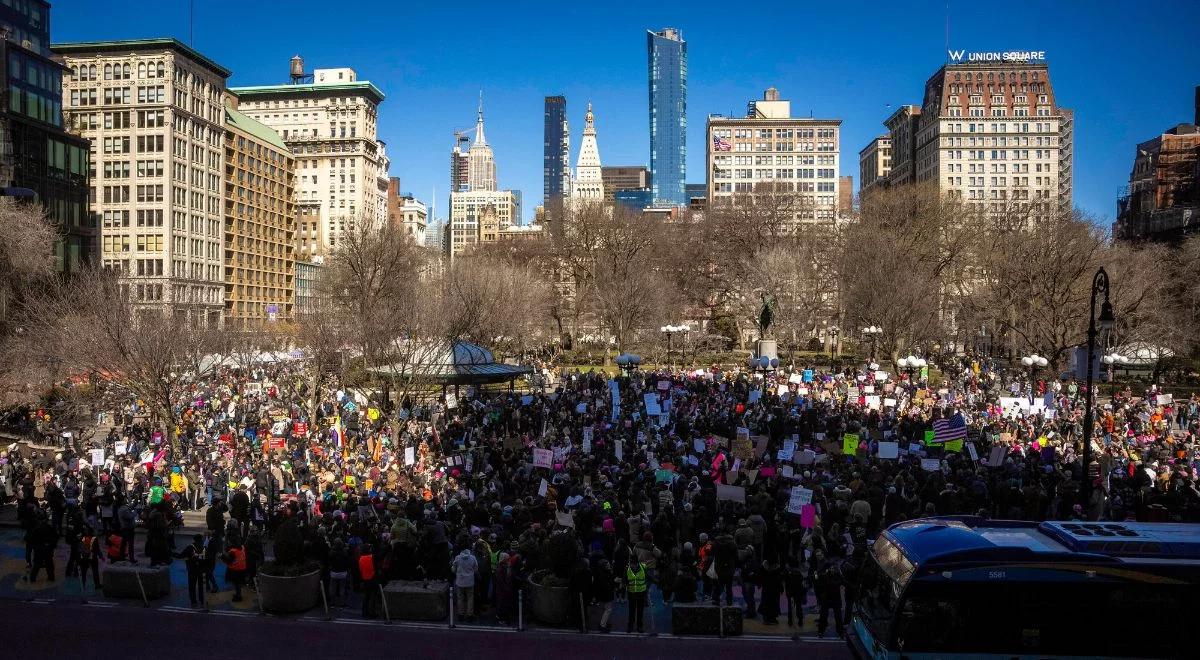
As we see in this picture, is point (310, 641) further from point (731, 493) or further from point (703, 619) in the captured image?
point (731, 493)

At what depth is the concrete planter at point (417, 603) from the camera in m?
13.9

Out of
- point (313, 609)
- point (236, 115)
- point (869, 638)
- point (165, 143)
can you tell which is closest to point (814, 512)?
point (869, 638)

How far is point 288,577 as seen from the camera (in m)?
14.1

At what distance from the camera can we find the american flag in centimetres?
2203

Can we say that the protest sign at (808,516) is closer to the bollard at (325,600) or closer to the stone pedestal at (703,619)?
the stone pedestal at (703,619)

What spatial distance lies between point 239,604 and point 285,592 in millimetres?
1304

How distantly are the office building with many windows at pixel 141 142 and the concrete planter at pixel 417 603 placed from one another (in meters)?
71.7

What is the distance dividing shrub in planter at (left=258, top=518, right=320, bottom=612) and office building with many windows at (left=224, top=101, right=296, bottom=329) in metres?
75.2

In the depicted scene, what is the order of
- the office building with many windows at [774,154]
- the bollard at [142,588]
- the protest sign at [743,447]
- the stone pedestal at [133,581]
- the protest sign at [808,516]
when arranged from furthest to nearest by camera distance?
the office building with many windows at [774,154]
the protest sign at [743,447]
the protest sign at [808,516]
the stone pedestal at [133,581]
the bollard at [142,588]

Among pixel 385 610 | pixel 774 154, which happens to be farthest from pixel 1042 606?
pixel 774 154

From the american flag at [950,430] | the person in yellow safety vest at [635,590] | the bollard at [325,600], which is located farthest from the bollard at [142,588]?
the american flag at [950,430]

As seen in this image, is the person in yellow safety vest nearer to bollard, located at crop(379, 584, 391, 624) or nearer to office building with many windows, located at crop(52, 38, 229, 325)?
bollard, located at crop(379, 584, 391, 624)

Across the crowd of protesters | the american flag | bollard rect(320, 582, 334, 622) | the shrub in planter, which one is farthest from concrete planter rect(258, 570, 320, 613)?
the american flag

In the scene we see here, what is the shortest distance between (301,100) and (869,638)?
151115 millimetres
